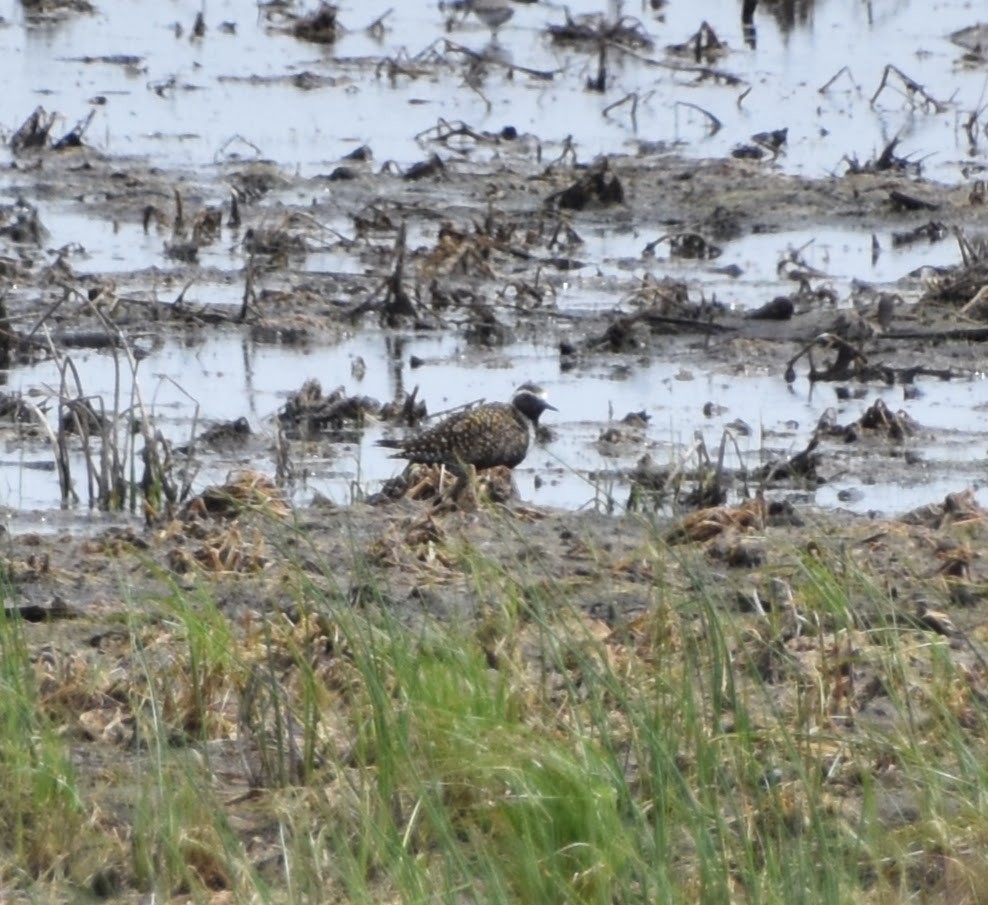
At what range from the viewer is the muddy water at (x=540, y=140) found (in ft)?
31.8

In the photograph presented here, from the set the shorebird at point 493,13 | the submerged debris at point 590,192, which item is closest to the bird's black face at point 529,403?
the submerged debris at point 590,192

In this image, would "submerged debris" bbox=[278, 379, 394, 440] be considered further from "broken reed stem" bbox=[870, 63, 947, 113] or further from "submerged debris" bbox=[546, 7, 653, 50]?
"submerged debris" bbox=[546, 7, 653, 50]

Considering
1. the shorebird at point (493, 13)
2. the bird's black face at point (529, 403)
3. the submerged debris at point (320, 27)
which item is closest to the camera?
the bird's black face at point (529, 403)

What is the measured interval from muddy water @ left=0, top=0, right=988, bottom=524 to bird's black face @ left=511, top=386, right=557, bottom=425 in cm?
19

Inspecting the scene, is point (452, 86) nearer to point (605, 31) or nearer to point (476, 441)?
point (605, 31)

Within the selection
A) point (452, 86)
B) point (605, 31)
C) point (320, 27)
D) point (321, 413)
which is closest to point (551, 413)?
point (321, 413)

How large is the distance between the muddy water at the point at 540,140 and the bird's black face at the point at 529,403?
190mm

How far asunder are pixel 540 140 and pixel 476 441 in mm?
8930

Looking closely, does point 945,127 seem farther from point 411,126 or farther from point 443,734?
point 443,734

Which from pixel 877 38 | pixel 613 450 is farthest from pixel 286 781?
pixel 877 38

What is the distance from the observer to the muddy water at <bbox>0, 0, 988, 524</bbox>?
9703 mm

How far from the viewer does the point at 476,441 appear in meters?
8.84

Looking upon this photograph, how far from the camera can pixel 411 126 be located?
59.7ft

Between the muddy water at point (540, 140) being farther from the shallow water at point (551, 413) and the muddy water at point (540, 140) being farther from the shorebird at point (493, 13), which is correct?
the shorebird at point (493, 13)
